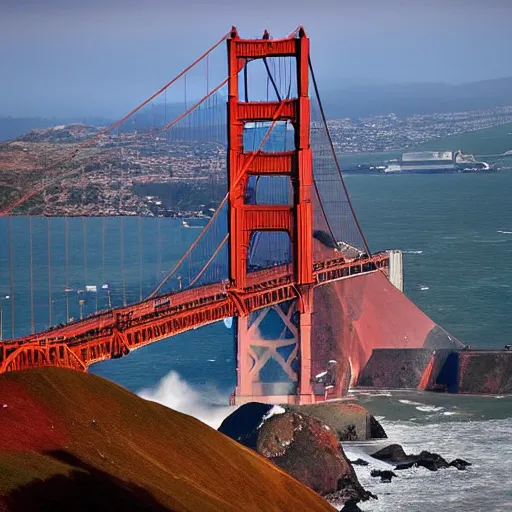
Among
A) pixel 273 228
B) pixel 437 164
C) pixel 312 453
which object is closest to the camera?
pixel 312 453

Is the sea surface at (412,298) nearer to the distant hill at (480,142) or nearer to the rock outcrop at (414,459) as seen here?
the rock outcrop at (414,459)

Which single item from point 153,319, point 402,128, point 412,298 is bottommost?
point 412,298

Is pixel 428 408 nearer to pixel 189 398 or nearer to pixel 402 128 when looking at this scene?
pixel 189 398

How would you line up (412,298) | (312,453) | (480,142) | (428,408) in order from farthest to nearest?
(480,142) → (412,298) → (428,408) → (312,453)

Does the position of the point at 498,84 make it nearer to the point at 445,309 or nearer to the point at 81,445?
the point at 445,309

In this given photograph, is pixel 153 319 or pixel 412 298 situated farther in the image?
pixel 412 298

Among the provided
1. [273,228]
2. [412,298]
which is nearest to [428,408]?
[273,228]
